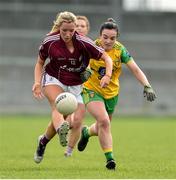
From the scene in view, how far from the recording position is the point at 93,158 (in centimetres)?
1217

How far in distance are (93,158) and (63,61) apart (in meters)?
2.67

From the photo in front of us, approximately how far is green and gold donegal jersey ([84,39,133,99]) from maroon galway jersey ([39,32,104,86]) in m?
0.49

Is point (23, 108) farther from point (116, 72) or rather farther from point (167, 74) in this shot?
point (116, 72)

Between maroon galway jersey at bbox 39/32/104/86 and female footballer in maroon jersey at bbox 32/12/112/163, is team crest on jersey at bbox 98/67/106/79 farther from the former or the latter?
maroon galway jersey at bbox 39/32/104/86

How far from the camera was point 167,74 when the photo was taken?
110 ft

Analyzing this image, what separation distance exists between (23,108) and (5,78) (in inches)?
62.6

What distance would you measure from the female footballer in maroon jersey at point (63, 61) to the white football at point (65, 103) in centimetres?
19

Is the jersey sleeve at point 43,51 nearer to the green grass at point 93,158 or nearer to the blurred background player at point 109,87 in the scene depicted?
the blurred background player at point 109,87

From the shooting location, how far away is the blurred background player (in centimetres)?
1006

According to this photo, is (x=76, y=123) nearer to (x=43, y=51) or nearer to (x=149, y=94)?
(x=149, y=94)

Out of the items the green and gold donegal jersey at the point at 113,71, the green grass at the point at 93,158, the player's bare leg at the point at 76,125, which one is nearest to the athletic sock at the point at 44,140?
the green grass at the point at 93,158

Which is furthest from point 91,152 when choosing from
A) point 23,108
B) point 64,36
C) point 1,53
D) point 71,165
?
point 1,53

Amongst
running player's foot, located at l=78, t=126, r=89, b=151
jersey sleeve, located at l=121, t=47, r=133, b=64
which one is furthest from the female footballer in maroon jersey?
running player's foot, located at l=78, t=126, r=89, b=151

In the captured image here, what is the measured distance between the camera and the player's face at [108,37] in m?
10.2
